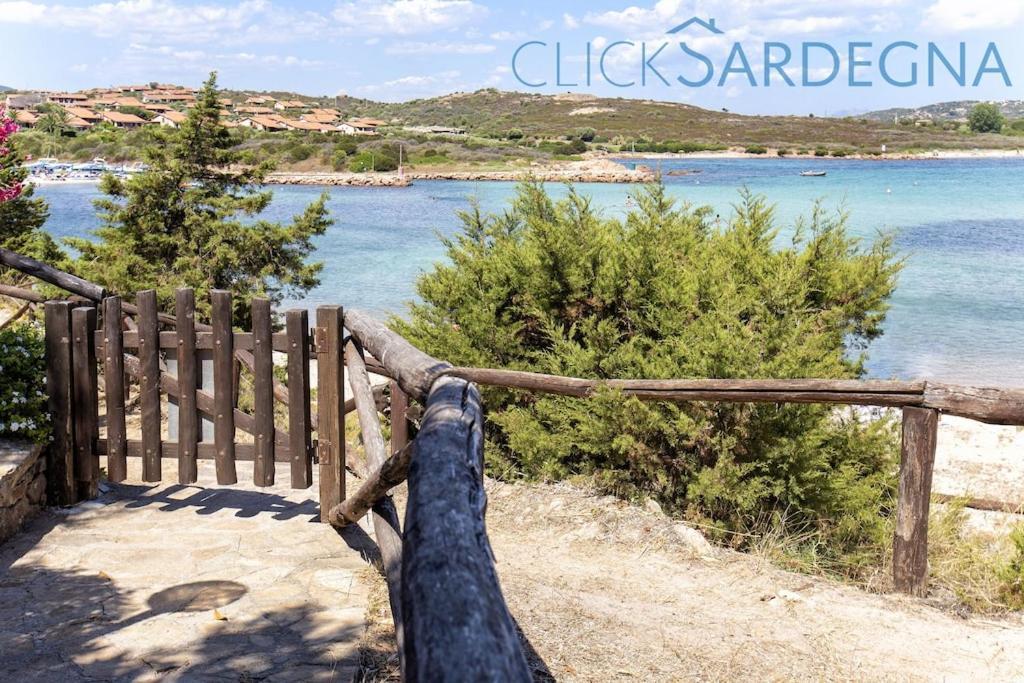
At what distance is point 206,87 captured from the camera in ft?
54.2

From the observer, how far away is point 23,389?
16.7 ft

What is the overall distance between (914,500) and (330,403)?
2.94m

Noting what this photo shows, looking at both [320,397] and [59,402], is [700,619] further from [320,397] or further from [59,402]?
[59,402]

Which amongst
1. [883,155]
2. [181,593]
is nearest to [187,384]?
[181,593]

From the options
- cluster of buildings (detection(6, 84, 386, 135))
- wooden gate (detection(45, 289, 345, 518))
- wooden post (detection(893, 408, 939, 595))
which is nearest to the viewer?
wooden post (detection(893, 408, 939, 595))

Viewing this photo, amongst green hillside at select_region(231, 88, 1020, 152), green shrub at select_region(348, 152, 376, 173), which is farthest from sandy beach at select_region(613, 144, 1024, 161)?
green shrub at select_region(348, 152, 376, 173)

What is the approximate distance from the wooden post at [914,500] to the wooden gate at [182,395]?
283 centimetres

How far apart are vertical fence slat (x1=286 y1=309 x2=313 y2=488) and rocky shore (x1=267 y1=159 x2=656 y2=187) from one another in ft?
212

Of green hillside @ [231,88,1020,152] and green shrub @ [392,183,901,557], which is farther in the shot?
green hillside @ [231,88,1020,152]

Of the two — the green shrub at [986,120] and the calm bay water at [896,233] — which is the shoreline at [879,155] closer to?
the green shrub at [986,120]

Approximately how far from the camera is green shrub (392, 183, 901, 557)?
18.8 ft

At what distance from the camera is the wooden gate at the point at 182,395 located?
197 inches

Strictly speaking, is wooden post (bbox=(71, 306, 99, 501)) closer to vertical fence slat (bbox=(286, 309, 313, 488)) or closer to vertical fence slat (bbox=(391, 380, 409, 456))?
vertical fence slat (bbox=(286, 309, 313, 488))

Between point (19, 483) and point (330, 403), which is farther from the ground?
point (330, 403)
